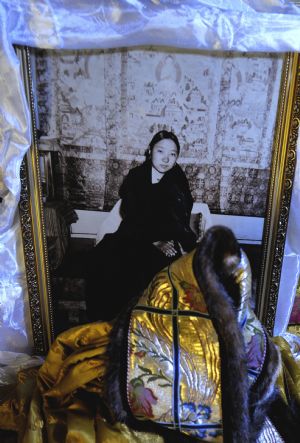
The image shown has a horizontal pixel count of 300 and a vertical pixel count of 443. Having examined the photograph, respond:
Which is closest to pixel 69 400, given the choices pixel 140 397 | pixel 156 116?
pixel 140 397

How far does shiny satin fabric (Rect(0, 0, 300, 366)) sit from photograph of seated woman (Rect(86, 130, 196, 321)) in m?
0.28

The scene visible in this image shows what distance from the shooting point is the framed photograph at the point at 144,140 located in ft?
3.43

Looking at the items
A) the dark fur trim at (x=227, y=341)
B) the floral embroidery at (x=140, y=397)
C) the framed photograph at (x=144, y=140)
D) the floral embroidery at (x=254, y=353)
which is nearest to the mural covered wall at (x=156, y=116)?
the framed photograph at (x=144, y=140)

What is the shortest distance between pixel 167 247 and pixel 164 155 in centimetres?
29

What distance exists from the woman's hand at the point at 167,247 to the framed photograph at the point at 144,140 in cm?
10

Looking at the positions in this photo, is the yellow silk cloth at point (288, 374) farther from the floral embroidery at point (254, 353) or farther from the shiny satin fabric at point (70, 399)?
the floral embroidery at point (254, 353)

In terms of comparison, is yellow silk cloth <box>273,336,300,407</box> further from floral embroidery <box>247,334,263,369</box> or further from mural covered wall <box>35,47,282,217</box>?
mural covered wall <box>35,47,282,217</box>

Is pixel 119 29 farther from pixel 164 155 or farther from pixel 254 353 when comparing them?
pixel 254 353

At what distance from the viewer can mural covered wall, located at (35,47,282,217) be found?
104cm

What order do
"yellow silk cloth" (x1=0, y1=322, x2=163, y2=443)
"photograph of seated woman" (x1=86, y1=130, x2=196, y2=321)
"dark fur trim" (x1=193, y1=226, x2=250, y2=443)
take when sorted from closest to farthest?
"dark fur trim" (x1=193, y1=226, x2=250, y2=443)
"yellow silk cloth" (x1=0, y1=322, x2=163, y2=443)
"photograph of seated woman" (x1=86, y1=130, x2=196, y2=321)

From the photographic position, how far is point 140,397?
3.09ft

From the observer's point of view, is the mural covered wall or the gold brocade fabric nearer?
the gold brocade fabric

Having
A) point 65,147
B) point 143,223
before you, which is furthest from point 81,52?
point 143,223

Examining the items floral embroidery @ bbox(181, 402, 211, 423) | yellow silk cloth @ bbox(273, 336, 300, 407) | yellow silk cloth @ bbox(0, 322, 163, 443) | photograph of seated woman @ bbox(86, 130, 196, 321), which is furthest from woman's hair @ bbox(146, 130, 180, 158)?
yellow silk cloth @ bbox(273, 336, 300, 407)
